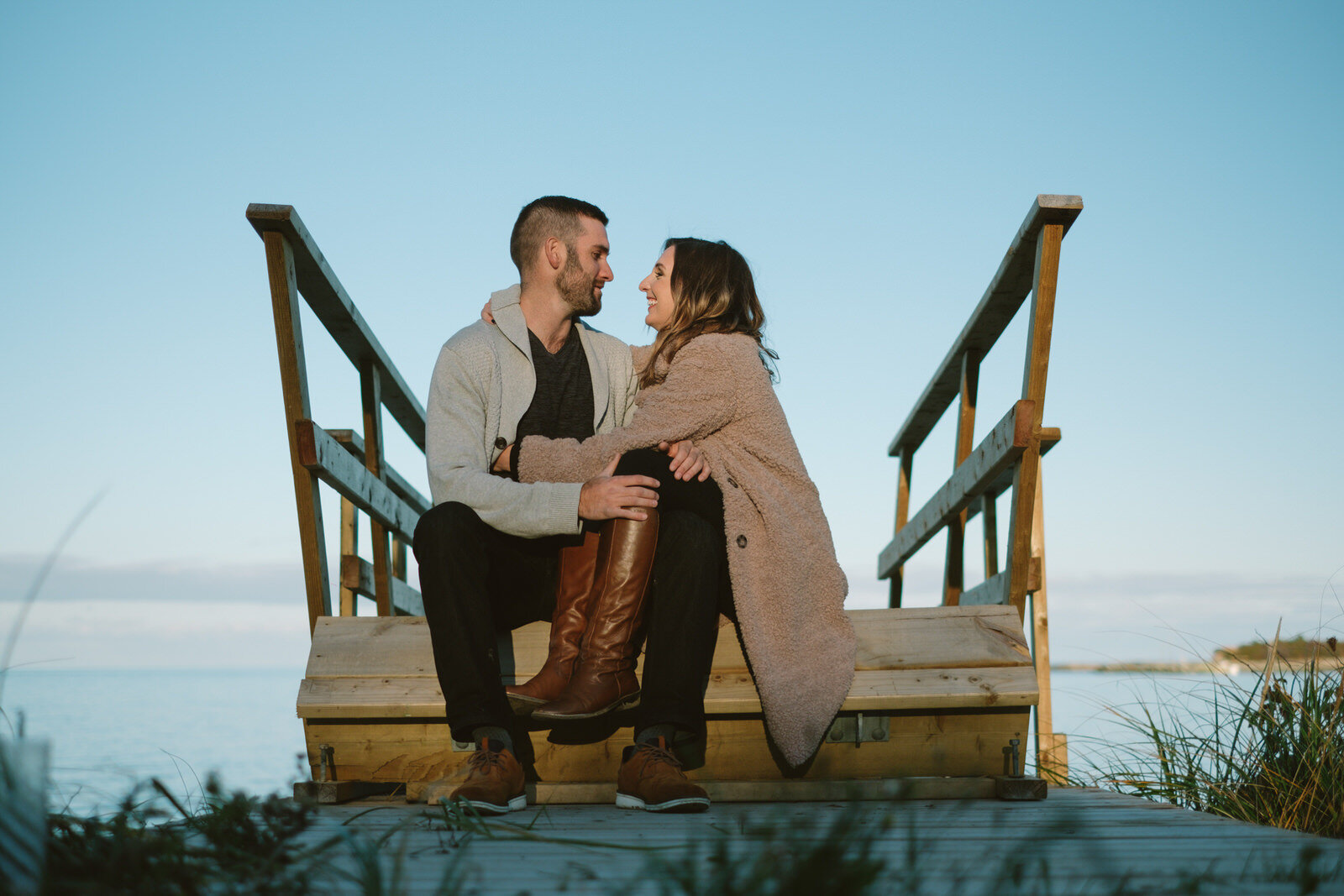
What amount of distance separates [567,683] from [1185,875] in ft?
4.34

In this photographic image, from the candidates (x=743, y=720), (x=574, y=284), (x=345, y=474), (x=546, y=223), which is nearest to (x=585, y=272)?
(x=574, y=284)

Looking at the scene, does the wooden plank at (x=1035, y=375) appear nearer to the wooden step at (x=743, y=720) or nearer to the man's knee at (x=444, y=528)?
the wooden step at (x=743, y=720)

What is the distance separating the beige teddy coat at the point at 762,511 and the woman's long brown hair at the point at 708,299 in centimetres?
11

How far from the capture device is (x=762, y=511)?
237 centimetres

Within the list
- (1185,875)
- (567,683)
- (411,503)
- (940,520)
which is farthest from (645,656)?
(411,503)

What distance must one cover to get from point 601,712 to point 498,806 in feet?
0.96

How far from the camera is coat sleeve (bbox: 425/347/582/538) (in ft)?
7.49

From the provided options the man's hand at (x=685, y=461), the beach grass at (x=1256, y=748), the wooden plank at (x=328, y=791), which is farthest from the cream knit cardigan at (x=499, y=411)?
the beach grass at (x=1256, y=748)

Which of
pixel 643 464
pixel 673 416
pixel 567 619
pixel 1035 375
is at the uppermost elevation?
pixel 1035 375

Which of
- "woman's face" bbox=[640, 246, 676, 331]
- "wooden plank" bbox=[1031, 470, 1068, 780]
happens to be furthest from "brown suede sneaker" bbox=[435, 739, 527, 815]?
"wooden plank" bbox=[1031, 470, 1068, 780]

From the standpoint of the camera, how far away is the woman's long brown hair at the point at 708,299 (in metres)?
2.66

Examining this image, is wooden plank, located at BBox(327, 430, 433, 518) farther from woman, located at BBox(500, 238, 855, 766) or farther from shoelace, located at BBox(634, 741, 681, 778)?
shoelace, located at BBox(634, 741, 681, 778)

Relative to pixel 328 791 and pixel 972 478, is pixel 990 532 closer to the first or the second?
pixel 972 478

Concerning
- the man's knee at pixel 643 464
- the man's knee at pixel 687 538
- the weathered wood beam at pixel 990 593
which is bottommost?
A: the weathered wood beam at pixel 990 593
